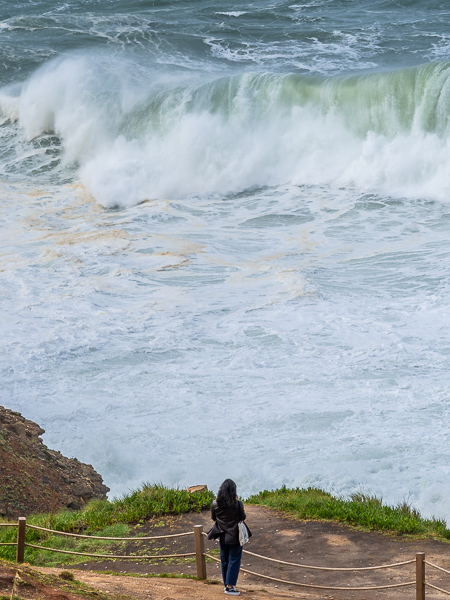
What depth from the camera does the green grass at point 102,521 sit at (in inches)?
300

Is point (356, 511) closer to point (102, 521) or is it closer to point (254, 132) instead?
point (102, 521)

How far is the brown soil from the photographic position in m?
6.40

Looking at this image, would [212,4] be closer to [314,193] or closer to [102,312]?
[314,193]

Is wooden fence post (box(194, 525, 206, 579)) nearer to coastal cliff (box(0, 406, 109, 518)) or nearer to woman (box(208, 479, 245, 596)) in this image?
woman (box(208, 479, 245, 596))

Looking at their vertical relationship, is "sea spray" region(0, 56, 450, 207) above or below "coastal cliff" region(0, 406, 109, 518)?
above

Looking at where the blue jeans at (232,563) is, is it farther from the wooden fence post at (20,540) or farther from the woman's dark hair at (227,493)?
the wooden fence post at (20,540)

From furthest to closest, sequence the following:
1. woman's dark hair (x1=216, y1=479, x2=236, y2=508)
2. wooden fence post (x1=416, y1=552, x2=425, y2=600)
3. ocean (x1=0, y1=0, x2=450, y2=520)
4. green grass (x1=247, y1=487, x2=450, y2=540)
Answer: ocean (x1=0, y1=0, x2=450, y2=520) < green grass (x1=247, y1=487, x2=450, y2=540) < woman's dark hair (x1=216, y1=479, x2=236, y2=508) < wooden fence post (x1=416, y1=552, x2=425, y2=600)

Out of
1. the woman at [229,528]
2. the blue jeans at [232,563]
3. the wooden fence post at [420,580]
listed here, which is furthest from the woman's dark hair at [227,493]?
the wooden fence post at [420,580]

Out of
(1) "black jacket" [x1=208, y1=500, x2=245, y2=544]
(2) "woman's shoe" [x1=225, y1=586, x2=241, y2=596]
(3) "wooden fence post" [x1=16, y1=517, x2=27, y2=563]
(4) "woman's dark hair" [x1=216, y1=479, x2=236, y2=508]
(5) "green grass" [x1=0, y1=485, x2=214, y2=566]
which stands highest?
(4) "woman's dark hair" [x1=216, y1=479, x2=236, y2=508]

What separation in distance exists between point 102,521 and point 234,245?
1243cm

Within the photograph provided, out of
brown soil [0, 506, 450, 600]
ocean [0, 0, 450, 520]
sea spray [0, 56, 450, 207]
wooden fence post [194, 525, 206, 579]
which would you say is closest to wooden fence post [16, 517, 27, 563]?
brown soil [0, 506, 450, 600]

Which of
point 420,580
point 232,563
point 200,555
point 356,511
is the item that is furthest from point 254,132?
point 420,580

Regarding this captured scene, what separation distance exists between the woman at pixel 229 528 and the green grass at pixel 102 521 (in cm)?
171

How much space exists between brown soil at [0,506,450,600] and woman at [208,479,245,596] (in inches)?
6.4
